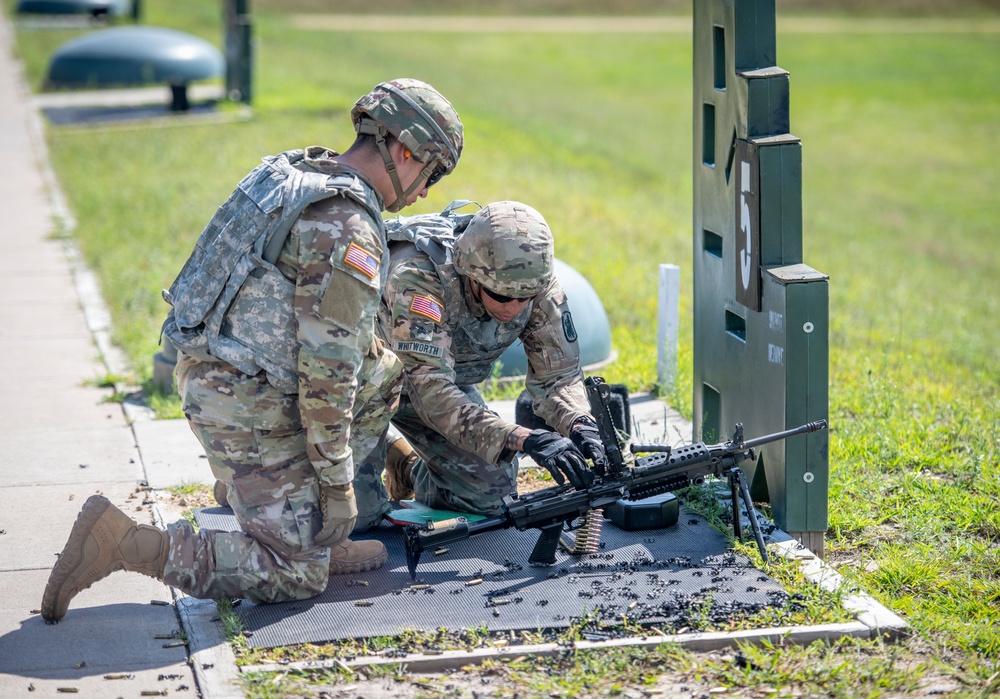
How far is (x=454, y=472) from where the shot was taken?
16.8 feet

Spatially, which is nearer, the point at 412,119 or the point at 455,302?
the point at 412,119

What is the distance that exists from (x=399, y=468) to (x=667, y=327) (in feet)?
7.77

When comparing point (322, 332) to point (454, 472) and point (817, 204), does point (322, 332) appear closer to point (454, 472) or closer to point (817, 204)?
point (454, 472)

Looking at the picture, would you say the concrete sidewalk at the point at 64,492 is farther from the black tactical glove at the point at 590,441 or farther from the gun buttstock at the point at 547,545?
the black tactical glove at the point at 590,441

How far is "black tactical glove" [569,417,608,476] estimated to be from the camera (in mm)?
4531

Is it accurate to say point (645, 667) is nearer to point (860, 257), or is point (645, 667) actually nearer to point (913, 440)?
point (913, 440)

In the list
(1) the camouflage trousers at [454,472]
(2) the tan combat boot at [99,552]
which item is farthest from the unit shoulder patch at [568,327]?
(2) the tan combat boot at [99,552]

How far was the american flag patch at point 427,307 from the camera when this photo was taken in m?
4.81

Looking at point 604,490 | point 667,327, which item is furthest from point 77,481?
point 667,327

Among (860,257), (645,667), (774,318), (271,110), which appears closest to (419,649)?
(645,667)

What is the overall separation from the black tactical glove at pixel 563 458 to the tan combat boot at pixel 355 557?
715 millimetres

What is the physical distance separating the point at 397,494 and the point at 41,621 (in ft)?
5.81

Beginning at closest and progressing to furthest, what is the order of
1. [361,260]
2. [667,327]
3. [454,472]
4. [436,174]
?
[361,260], [436,174], [454,472], [667,327]

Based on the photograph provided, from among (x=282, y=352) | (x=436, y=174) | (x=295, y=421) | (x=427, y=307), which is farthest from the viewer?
(x=427, y=307)
